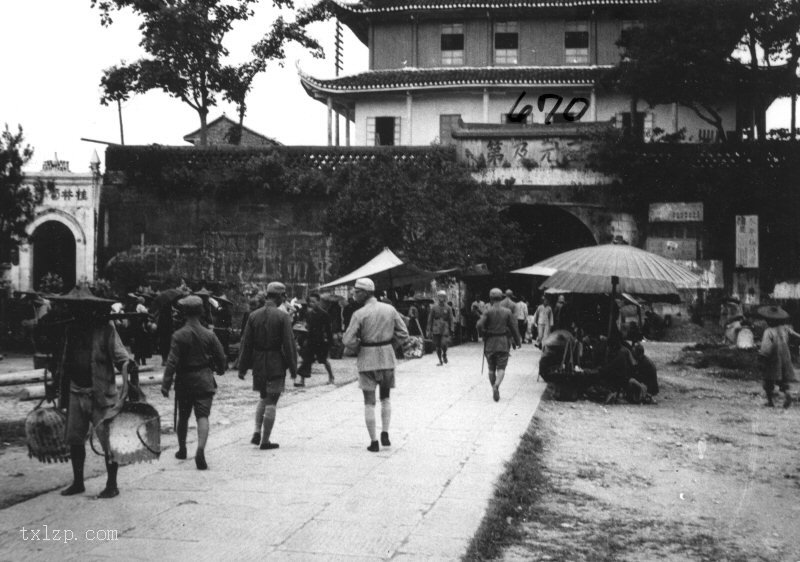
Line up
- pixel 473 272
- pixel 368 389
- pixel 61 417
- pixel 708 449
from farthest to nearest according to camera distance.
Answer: pixel 473 272 < pixel 708 449 < pixel 368 389 < pixel 61 417

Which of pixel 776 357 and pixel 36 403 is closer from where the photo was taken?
pixel 36 403

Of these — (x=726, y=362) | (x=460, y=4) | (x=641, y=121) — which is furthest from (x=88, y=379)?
(x=460, y=4)

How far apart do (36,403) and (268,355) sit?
5272mm

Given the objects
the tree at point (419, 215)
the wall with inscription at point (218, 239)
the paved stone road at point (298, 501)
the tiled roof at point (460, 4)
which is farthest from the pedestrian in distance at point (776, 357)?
the tiled roof at point (460, 4)

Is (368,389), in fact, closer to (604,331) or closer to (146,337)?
(604,331)

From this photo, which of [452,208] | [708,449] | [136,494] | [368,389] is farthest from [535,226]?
[136,494]

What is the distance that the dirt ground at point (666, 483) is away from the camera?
19.9 ft

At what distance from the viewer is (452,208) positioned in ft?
79.9

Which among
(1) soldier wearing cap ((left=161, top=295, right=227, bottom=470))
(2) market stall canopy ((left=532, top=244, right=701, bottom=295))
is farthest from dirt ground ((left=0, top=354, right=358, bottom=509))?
(2) market stall canopy ((left=532, top=244, right=701, bottom=295))

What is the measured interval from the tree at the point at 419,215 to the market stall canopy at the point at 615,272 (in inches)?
358

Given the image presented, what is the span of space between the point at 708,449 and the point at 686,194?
16.6 metres

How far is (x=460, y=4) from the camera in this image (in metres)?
31.3

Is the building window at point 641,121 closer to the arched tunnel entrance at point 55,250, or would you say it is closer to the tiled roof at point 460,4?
the tiled roof at point 460,4

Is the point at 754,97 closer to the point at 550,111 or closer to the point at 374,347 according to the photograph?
the point at 550,111
